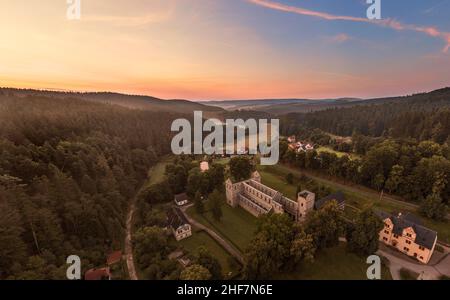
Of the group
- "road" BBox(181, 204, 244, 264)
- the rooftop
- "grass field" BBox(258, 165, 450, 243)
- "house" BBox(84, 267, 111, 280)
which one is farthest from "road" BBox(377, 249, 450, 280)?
"house" BBox(84, 267, 111, 280)

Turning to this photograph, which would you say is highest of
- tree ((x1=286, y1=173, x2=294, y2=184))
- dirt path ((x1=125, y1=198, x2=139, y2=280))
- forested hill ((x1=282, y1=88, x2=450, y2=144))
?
forested hill ((x1=282, y1=88, x2=450, y2=144))

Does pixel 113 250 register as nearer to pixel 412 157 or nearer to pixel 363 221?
pixel 363 221

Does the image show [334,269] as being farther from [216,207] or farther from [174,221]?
[174,221]

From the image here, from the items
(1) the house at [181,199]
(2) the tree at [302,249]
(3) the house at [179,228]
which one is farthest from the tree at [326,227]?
(1) the house at [181,199]

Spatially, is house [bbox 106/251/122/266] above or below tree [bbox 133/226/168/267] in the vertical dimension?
below

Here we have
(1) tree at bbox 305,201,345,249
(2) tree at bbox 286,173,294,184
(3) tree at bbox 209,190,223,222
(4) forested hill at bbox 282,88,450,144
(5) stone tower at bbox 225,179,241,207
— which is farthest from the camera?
(4) forested hill at bbox 282,88,450,144

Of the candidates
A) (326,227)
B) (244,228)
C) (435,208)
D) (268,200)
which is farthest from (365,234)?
(435,208)

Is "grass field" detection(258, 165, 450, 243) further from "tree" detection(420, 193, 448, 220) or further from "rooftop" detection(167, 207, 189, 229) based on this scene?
"rooftop" detection(167, 207, 189, 229)
